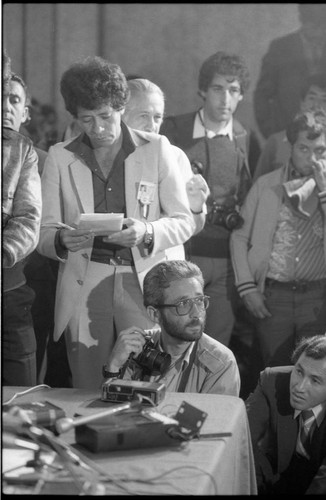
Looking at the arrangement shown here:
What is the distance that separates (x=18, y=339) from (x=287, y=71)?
1.40m

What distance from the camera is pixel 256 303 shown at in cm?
312

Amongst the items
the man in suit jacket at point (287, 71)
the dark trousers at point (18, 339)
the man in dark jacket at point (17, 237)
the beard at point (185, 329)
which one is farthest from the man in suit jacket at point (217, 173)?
the dark trousers at point (18, 339)

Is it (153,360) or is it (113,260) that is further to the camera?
(113,260)

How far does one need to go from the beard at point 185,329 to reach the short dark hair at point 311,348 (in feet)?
1.29

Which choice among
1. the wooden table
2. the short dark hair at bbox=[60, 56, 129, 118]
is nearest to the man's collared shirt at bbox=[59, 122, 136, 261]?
the short dark hair at bbox=[60, 56, 129, 118]

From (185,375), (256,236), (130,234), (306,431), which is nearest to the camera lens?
(185,375)

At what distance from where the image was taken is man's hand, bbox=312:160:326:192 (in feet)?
10.0

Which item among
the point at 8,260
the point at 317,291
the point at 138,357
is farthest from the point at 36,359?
the point at 317,291

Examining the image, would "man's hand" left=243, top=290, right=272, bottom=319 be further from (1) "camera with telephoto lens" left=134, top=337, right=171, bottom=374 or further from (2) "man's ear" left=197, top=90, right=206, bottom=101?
(2) "man's ear" left=197, top=90, right=206, bottom=101

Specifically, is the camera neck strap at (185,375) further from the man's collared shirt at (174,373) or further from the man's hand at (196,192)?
the man's hand at (196,192)

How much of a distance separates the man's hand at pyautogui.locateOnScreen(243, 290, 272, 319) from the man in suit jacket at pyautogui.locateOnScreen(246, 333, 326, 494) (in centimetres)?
28

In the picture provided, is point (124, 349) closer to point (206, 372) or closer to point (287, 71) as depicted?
point (206, 372)

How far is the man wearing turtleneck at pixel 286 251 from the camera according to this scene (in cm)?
306

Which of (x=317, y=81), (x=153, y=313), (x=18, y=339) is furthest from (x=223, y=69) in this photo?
(x=18, y=339)
